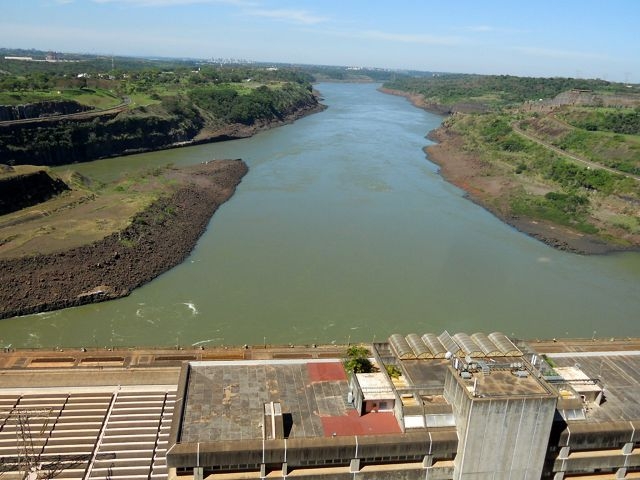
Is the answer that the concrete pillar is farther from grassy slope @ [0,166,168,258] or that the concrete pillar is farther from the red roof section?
grassy slope @ [0,166,168,258]

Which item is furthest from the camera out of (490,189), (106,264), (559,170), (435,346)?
(559,170)

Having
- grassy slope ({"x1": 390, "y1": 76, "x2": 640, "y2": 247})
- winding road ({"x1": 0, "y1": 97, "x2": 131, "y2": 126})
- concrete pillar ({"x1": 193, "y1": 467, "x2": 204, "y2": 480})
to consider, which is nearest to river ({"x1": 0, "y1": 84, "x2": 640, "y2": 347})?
grassy slope ({"x1": 390, "y1": 76, "x2": 640, "y2": 247})

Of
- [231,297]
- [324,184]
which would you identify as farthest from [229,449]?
[324,184]

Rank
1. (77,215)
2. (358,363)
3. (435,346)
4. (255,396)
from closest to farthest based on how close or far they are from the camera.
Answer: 1. (255,396)
2. (358,363)
3. (435,346)
4. (77,215)

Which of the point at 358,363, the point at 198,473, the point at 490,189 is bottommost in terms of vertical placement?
the point at 490,189

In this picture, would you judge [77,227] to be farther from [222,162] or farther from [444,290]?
[222,162]

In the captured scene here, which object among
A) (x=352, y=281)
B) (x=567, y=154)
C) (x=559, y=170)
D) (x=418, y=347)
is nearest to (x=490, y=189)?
(x=559, y=170)

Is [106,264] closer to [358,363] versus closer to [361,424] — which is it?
[358,363]
